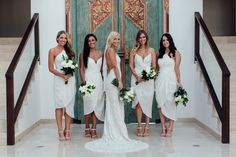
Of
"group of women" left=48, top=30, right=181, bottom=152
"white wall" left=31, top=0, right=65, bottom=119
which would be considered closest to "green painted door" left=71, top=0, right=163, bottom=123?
"white wall" left=31, top=0, right=65, bottom=119

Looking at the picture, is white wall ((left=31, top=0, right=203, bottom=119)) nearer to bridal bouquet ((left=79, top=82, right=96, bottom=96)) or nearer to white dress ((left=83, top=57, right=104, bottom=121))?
white dress ((left=83, top=57, right=104, bottom=121))

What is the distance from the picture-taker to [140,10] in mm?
9875

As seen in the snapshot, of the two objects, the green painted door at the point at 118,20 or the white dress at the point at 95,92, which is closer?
the white dress at the point at 95,92

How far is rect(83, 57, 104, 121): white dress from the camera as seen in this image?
823cm

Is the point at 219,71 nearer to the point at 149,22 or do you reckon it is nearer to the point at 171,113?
the point at 171,113

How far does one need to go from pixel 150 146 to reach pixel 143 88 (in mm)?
1229

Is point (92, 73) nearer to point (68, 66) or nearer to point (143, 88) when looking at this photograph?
point (68, 66)

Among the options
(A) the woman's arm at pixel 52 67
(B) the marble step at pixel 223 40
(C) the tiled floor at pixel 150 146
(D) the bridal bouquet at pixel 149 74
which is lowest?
(C) the tiled floor at pixel 150 146

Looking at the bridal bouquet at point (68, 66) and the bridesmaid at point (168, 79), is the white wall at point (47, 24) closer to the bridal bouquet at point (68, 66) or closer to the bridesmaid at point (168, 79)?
the bridal bouquet at point (68, 66)

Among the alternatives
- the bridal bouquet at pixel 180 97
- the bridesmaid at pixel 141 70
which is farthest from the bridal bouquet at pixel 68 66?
the bridal bouquet at pixel 180 97

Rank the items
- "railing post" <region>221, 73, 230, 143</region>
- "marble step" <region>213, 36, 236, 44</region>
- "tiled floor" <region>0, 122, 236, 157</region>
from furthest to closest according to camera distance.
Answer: "marble step" <region>213, 36, 236, 44</region>
"railing post" <region>221, 73, 230, 143</region>
"tiled floor" <region>0, 122, 236, 157</region>

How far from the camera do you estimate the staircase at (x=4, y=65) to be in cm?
800

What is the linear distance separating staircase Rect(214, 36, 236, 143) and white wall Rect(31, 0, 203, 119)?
2.49 ft

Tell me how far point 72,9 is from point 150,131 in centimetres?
287
